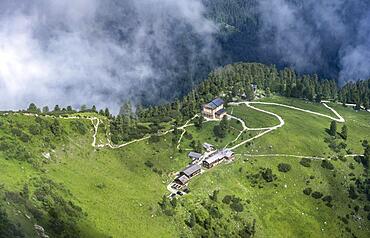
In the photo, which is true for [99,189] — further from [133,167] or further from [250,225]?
[250,225]

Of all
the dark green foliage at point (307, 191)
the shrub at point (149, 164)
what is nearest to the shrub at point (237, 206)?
the dark green foliage at point (307, 191)

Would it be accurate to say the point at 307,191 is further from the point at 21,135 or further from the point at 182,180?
the point at 21,135

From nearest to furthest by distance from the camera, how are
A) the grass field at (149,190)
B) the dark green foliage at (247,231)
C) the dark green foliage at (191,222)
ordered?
the grass field at (149,190), the dark green foliage at (191,222), the dark green foliage at (247,231)

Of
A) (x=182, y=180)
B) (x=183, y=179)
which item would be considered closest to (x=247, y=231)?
(x=182, y=180)

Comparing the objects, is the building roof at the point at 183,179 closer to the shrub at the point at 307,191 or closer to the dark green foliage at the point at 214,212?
the dark green foliage at the point at 214,212

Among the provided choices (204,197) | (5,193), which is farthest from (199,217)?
(5,193)

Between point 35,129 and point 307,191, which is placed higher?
point 35,129

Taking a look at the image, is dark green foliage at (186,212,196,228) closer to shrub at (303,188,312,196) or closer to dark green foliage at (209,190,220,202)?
dark green foliage at (209,190,220,202)

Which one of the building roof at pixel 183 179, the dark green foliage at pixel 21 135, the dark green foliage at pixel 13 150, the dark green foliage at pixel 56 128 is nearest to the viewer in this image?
the dark green foliage at pixel 13 150
